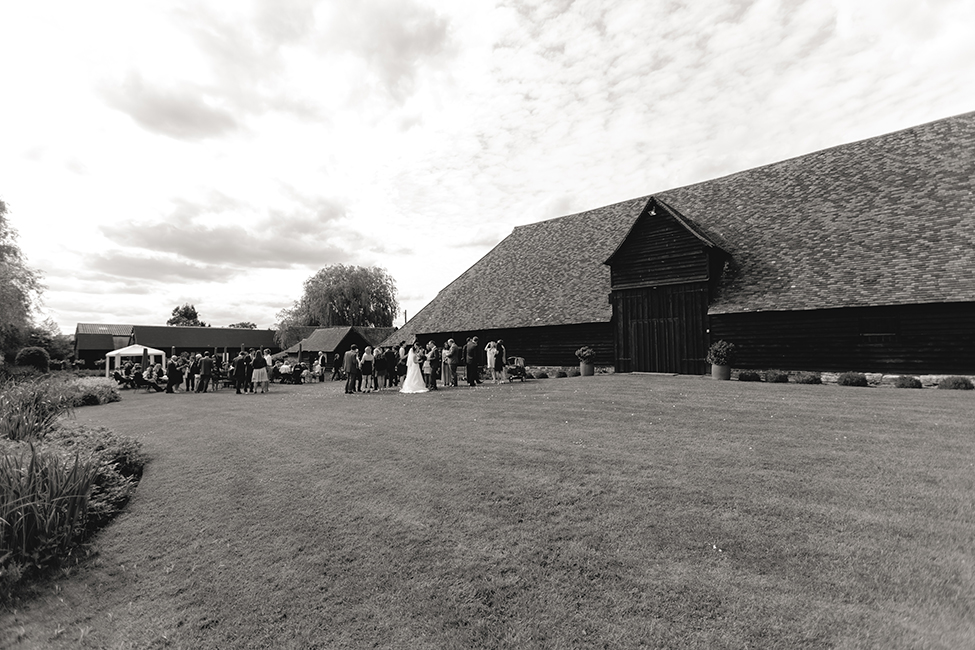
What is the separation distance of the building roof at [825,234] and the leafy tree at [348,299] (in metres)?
30.0

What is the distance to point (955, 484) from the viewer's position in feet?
18.9

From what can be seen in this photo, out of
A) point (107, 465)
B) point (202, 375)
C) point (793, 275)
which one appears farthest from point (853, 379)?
point (202, 375)

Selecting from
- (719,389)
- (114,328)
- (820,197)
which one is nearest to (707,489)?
(719,389)

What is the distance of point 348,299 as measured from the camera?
180 ft

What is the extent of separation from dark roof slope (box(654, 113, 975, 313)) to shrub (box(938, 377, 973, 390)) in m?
2.33

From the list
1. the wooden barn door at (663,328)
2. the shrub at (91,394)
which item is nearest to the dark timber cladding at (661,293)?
the wooden barn door at (663,328)

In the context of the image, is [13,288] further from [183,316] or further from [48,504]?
[183,316]

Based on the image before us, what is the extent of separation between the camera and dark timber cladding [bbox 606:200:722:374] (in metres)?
20.1

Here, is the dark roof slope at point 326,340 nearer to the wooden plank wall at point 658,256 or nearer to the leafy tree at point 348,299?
the leafy tree at point 348,299

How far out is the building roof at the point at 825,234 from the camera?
16.1m

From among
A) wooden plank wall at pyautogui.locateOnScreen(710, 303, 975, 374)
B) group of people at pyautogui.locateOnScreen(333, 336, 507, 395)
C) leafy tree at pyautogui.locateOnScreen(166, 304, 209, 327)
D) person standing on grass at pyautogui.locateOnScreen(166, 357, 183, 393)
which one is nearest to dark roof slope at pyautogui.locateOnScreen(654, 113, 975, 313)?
wooden plank wall at pyautogui.locateOnScreen(710, 303, 975, 374)

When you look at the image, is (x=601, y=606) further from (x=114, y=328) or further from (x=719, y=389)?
(x=114, y=328)

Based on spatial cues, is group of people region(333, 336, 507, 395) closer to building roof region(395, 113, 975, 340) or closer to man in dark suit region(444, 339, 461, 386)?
man in dark suit region(444, 339, 461, 386)

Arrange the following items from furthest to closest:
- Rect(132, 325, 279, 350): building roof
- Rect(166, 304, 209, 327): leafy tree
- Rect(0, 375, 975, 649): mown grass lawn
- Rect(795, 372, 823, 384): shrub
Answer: Rect(166, 304, 209, 327): leafy tree < Rect(132, 325, 279, 350): building roof < Rect(795, 372, 823, 384): shrub < Rect(0, 375, 975, 649): mown grass lawn
